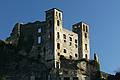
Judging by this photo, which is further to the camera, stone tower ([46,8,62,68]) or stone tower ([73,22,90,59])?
stone tower ([73,22,90,59])

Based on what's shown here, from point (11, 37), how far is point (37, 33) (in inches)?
341

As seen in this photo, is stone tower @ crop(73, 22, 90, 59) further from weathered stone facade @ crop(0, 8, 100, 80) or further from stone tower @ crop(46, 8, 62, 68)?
stone tower @ crop(46, 8, 62, 68)

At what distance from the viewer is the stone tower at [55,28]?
146 meters

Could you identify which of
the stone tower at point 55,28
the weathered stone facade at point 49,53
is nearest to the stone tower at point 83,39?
the weathered stone facade at point 49,53

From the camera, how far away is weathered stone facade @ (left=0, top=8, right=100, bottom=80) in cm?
14562

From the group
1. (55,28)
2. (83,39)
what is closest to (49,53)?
(55,28)

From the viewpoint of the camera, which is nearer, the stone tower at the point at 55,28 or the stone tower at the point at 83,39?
the stone tower at the point at 55,28

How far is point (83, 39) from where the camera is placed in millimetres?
155875

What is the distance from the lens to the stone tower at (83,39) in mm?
153775

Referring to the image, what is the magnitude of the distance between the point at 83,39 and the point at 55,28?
1093 cm

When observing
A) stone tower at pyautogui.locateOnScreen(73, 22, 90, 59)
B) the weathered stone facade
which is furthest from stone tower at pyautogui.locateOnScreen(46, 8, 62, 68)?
stone tower at pyautogui.locateOnScreen(73, 22, 90, 59)

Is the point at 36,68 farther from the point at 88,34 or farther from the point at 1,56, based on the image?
the point at 88,34

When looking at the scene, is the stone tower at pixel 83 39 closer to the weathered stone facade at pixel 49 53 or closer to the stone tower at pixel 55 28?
the weathered stone facade at pixel 49 53

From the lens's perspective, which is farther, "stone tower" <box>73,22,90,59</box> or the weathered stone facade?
"stone tower" <box>73,22,90,59</box>
